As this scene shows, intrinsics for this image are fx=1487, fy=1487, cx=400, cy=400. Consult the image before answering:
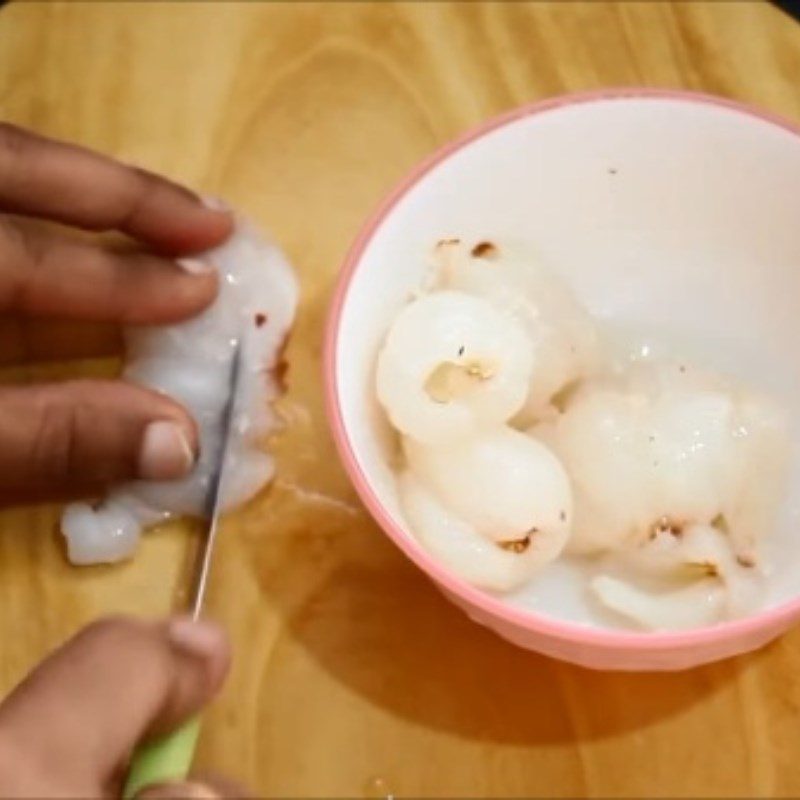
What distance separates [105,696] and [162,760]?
42 mm

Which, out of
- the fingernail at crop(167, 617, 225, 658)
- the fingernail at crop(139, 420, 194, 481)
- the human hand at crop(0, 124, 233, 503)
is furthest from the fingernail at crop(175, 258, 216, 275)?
the fingernail at crop(167, 617, 225, 658)

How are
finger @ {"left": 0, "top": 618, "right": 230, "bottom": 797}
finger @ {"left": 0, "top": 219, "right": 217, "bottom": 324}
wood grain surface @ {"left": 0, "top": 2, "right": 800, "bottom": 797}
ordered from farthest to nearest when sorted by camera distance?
finger @ {"left": 0, "top": 219, "right": 217, "bottom": 324} → wood grain surface @ {"left": 0, "top": 2, "right": 800, "bottom": 797} → finger @ {"left": 0, "top": 618, "right": 230, "bottom": 797}

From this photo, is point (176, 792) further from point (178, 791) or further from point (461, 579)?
point (461, 579)

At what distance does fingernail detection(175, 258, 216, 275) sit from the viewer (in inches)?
31.5

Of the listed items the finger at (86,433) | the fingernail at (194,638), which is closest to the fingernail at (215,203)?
the finger at (86,433)

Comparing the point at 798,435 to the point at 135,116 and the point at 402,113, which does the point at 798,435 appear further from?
the point at 135,116

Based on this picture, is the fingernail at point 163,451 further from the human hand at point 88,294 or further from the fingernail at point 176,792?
the fingernail at point 176,792

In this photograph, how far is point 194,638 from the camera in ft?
2.02

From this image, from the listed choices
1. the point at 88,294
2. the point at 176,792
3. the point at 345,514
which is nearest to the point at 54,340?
the point at 88,294

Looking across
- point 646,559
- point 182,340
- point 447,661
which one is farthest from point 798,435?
point 182,340

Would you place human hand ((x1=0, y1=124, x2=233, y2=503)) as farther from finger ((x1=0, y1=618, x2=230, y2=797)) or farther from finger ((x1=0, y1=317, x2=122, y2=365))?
finger ((x1=0, y1=618, x2=230, y2=797))

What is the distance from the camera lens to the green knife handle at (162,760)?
593 millimetres

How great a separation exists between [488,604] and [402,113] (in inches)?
14.1

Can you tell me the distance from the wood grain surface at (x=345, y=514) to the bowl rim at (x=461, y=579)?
6cm
